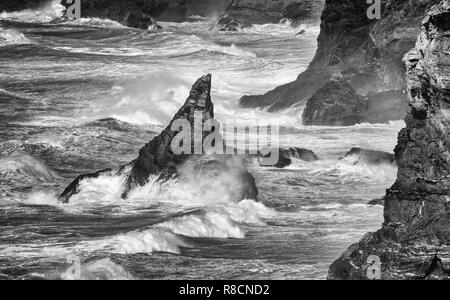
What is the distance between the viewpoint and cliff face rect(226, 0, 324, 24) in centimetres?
7700

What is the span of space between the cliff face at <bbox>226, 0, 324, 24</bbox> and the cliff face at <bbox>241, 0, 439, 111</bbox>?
31136 mm

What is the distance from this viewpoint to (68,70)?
174ft

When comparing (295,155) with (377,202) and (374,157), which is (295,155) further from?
(377,202)

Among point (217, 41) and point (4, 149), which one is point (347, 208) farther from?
point (217, 41)

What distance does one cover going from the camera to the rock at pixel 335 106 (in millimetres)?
38344

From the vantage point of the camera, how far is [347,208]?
25.5 meters

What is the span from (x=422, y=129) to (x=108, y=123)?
21.6 meters
